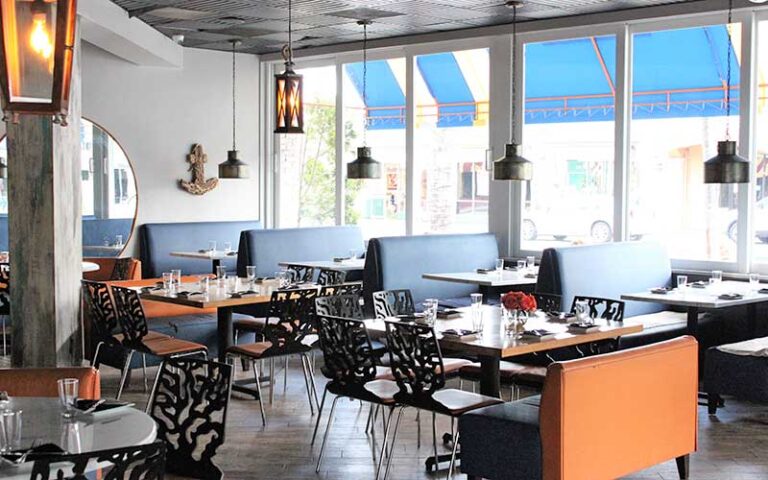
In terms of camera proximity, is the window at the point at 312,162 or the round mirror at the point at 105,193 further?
the window at the point at 312,162

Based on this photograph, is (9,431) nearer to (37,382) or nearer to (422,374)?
(37,382)

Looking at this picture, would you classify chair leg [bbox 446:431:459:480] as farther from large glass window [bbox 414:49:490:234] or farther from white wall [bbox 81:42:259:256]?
white wall [bbox 81:42:259:256]

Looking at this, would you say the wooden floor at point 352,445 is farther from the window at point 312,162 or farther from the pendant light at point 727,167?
the window at point 312,162

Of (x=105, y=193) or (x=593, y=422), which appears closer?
(x=593, y=422)

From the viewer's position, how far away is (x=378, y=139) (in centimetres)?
1205

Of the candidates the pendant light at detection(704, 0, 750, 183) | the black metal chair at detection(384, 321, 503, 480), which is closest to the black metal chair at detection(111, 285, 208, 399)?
the black metal chair at detection(384, 321, 503, 480)

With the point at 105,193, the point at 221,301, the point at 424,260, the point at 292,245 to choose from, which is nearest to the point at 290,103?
the point at 221,301

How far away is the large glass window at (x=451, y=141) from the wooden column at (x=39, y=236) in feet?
17.5

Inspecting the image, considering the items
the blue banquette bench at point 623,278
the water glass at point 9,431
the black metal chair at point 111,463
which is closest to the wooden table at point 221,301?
the blue banquette bench at point 623,278

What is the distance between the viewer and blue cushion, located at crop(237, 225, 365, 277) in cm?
1043

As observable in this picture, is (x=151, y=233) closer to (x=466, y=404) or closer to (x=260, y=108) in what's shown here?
(x=260, y=108)

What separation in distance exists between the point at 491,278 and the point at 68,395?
5588 millimetres

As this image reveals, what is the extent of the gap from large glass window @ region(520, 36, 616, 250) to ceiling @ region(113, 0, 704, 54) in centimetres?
48

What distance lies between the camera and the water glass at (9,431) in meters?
3.12
